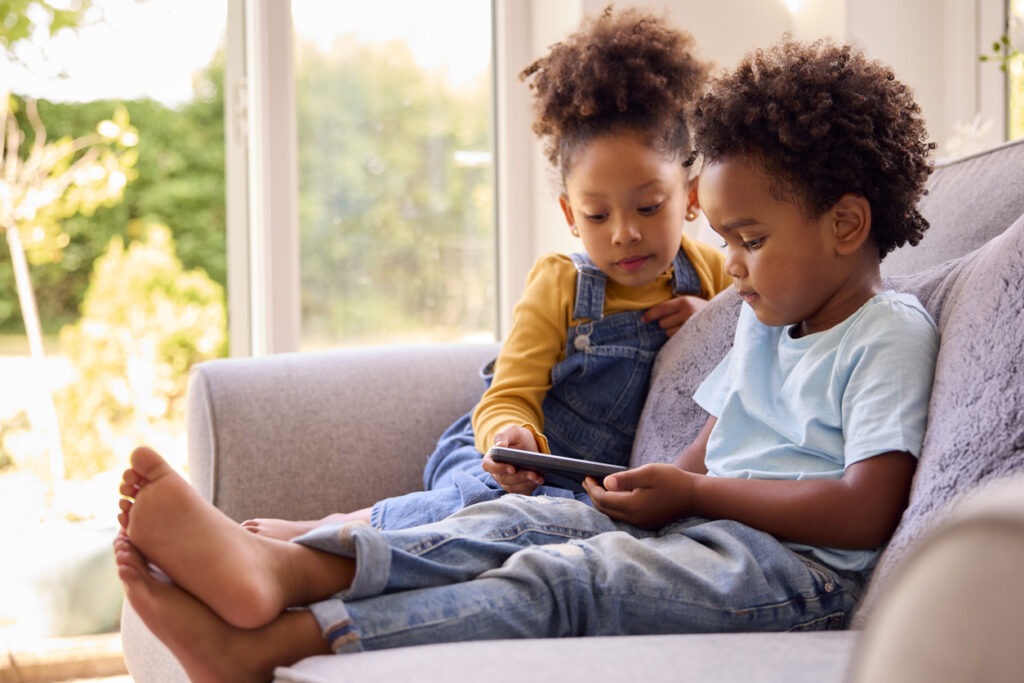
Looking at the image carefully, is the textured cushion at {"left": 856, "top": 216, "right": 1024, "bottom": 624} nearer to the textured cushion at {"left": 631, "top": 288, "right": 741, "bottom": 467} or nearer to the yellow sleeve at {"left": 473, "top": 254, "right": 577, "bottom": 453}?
the textured cushion at {"left": 631, "top": 288, "right": 741, "bottom": 467}

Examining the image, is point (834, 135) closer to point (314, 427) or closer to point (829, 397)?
point (829, 397)

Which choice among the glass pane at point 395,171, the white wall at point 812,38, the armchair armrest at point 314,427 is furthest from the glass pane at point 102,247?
the armchair armrest at point 314,427

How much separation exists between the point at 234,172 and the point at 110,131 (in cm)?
37

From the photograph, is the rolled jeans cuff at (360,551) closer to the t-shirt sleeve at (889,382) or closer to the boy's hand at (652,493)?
the boy's hand at (652,493)

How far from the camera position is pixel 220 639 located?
3.17ft

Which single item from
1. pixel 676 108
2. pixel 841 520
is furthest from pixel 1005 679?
pixel 676 108

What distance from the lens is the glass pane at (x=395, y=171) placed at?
2820mm

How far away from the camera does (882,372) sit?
3.73 feet

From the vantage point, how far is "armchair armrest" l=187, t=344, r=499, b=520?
168 centimetres

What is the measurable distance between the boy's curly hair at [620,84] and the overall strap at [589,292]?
173 mm

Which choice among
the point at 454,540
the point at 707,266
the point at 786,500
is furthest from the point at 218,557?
the point at 707,266

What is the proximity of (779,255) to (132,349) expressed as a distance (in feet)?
6.89

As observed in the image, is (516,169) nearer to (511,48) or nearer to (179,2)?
(511,48)

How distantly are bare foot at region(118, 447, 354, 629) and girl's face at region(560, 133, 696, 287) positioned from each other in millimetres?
781
